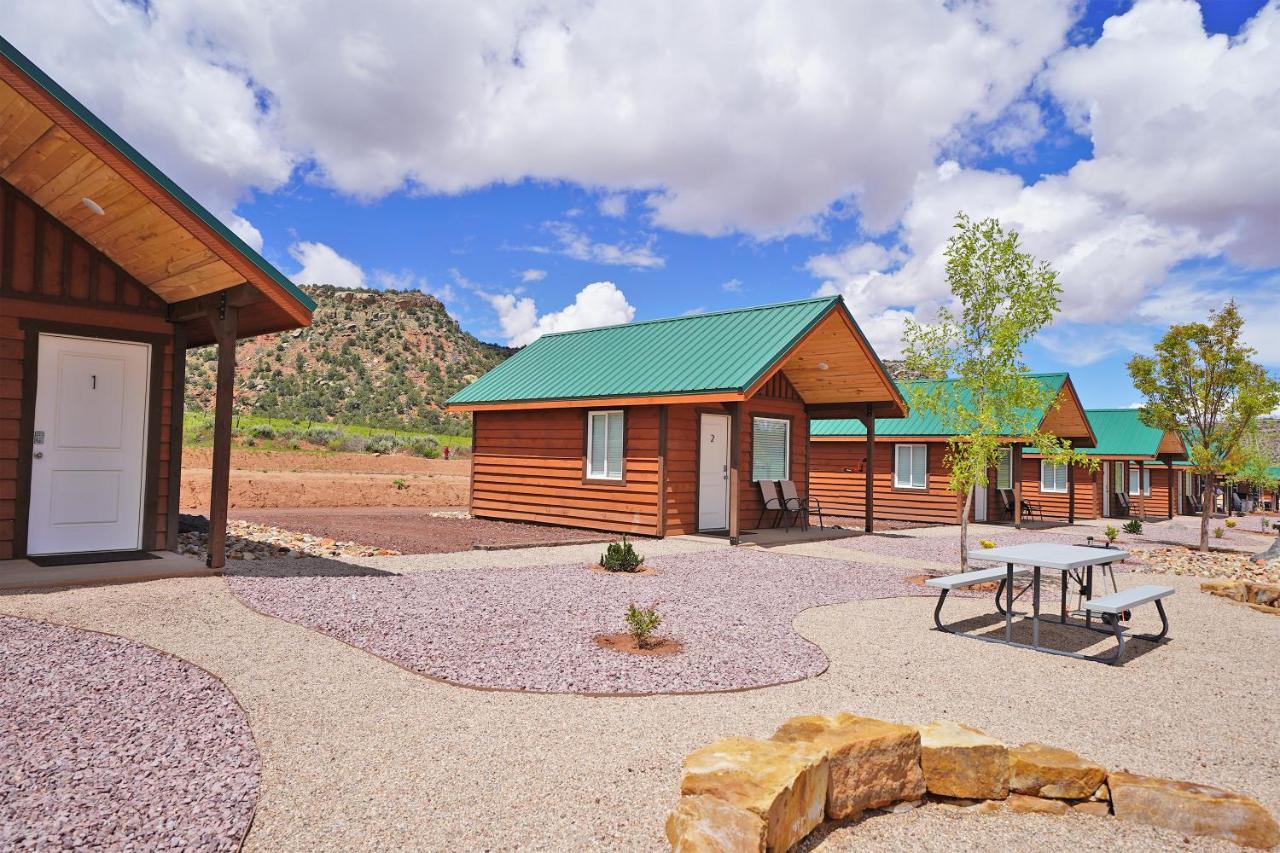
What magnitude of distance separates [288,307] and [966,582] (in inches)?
269

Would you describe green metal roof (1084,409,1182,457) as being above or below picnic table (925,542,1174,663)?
above

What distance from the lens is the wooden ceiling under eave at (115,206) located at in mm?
6188

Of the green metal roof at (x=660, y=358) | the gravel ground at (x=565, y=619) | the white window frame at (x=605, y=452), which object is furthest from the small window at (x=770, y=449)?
the gravel ground at (x=565, y=619)

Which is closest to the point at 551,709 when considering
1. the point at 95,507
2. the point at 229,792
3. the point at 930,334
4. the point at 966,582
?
the point at 229,792

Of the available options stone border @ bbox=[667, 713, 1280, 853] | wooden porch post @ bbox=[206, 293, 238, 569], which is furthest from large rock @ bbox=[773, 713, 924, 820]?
wooden porch post @ bbox=[206, 293, 238, 569]

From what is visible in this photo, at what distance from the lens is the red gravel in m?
11.8

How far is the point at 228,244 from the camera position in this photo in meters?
7.02

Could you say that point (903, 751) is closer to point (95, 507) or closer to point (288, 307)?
point (288, 307)

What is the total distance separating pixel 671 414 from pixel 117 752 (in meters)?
10.6

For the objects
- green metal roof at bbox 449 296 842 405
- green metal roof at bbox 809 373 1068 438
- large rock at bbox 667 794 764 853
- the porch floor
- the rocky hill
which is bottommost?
large rock at bbox 667 794 764 853

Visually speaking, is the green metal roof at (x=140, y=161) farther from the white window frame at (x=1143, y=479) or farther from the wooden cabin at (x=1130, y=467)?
the white window frame at (x=1143, y=479)

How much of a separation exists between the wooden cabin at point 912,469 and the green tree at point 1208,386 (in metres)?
3.48

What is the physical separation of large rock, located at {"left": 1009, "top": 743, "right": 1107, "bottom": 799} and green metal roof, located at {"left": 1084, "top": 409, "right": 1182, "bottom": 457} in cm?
2762

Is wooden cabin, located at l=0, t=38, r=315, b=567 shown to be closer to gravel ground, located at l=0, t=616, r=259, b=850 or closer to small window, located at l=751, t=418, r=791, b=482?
gravel ground, located at l=0, t=616, r=259, b=850
